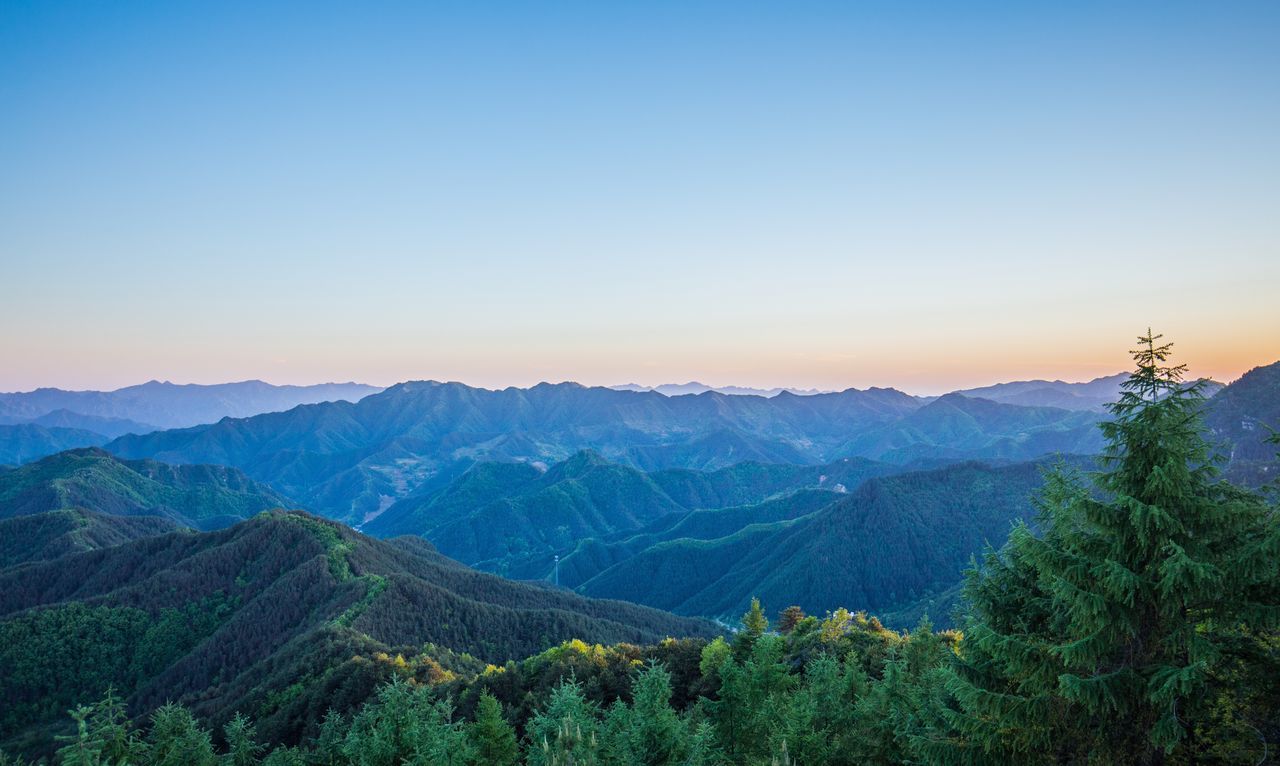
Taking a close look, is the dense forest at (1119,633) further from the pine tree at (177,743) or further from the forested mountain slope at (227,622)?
the forested mountain slope at (227,622)

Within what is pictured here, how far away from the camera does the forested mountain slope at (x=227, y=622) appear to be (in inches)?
4892

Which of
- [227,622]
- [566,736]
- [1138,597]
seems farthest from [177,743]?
[227,622]

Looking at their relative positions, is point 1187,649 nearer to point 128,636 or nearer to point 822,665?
point 822,665

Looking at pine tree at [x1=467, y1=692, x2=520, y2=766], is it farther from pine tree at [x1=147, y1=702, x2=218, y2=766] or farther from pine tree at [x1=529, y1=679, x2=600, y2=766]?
pine tree at [x1=147, y1=702, x2=218, y2=766]

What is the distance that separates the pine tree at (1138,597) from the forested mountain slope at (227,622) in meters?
102

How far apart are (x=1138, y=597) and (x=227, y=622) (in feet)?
627

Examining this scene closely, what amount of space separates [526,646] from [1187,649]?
155m

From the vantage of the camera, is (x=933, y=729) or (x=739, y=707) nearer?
(x=933, y=729)

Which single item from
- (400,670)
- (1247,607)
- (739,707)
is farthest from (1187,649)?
(400,670)

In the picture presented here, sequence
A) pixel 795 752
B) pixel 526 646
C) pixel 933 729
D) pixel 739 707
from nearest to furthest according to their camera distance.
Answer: pixel 933 729 → pixel 795 752 → pixel 739 707 → pixel 526 646

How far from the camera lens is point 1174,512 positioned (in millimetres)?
14531

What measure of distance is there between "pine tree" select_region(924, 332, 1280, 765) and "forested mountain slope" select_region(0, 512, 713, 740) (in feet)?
334

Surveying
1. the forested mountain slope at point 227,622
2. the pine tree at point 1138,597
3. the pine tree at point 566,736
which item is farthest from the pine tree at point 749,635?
the forested mountain slope at point 227,622

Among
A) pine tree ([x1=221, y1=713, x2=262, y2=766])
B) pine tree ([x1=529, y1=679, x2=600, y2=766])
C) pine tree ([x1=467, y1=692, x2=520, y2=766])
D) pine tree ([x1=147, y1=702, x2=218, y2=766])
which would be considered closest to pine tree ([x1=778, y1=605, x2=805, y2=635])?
pine tree ([x1=529, y1=679, x2=600, y2=766])
